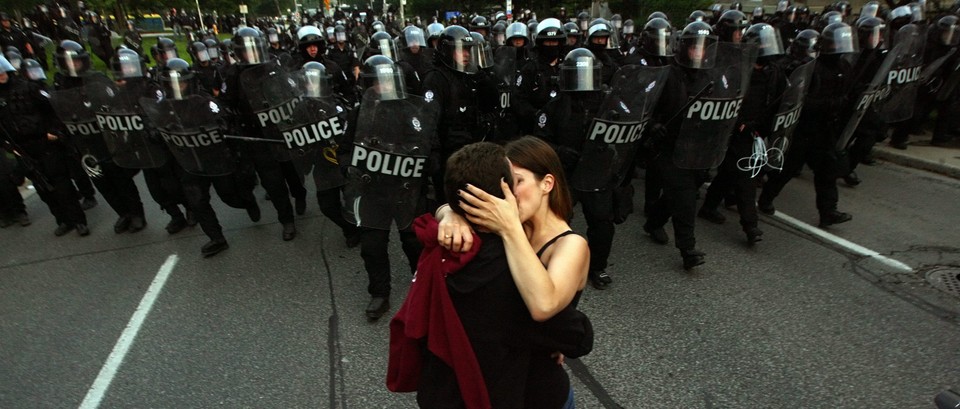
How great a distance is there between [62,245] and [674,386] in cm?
624

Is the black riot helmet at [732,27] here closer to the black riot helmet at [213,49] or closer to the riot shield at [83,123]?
the riot shield at [83,123]

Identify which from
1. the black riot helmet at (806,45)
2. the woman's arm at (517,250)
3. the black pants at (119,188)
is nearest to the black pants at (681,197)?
the black riot helmet at (806,45)

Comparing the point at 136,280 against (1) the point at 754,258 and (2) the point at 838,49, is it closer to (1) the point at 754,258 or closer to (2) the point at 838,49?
(1) the point at 754,258

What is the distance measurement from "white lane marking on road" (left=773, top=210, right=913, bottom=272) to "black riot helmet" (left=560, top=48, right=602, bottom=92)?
2.82m

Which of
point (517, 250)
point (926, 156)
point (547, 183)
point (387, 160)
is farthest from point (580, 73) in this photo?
point (926, 156)

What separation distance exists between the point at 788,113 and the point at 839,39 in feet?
2.77

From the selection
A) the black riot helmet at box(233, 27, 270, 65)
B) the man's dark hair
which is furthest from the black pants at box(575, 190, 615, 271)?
the black riot helmet at box(233, 27, 270, 65)

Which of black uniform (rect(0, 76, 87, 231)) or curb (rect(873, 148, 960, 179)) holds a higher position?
black uniform (rect(0, 76, 87, 231))

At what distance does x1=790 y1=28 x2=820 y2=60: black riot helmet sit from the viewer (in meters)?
5.22

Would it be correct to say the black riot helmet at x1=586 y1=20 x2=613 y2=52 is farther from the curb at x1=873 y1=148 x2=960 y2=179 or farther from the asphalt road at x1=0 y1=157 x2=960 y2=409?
the curb at x1=873 y1=148 x2=960 y2=179

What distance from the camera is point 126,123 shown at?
16.8 feet

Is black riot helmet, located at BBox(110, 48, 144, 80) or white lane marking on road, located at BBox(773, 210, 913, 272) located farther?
black riot helmet, located at BBox(110, 48, 144, 80)

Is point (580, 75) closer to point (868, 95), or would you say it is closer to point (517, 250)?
point (517, 250)

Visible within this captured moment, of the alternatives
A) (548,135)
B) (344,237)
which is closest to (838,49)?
(548,135)
